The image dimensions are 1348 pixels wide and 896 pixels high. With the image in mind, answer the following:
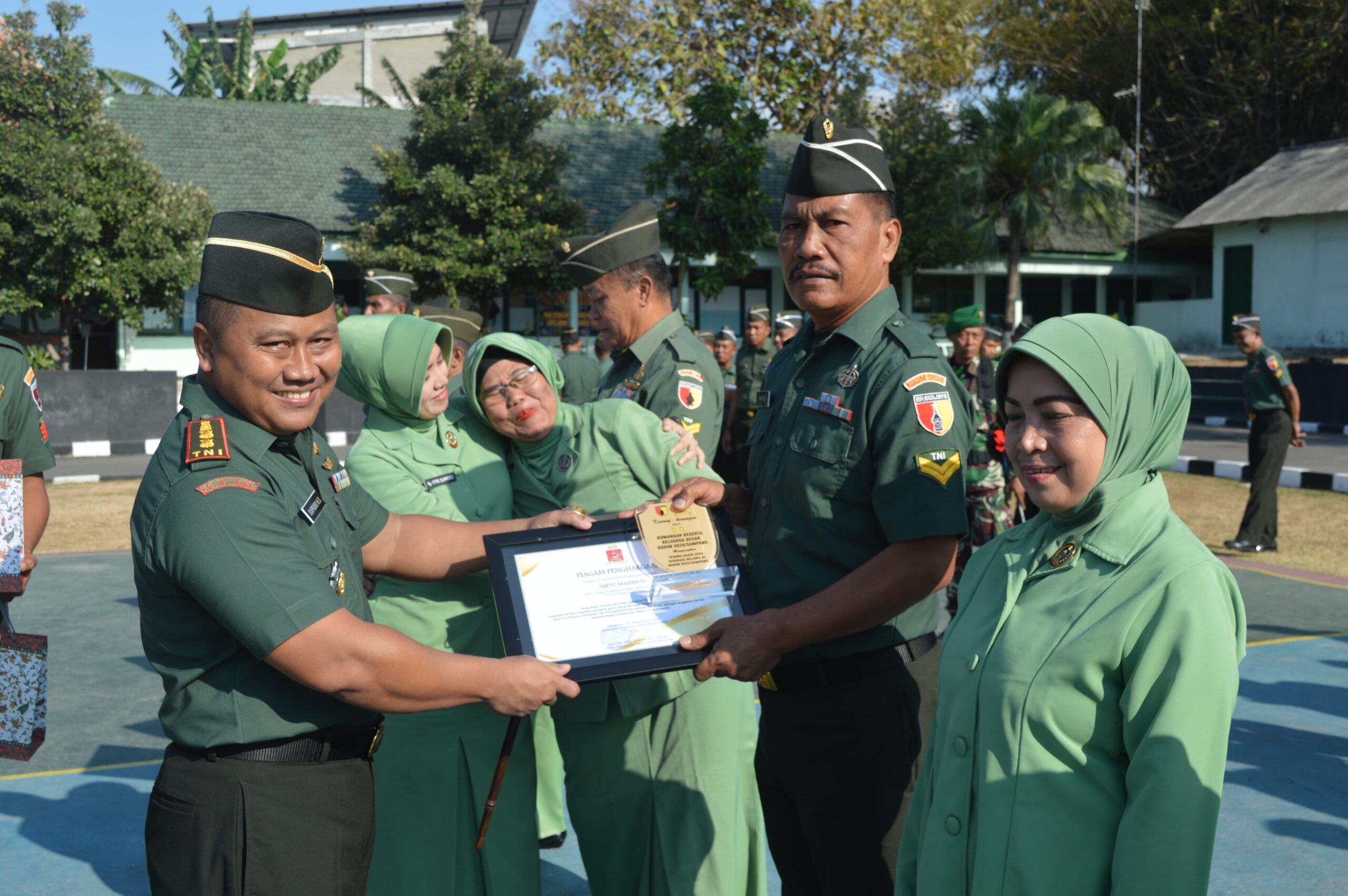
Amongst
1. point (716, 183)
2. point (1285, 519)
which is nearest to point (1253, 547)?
point (1285, 519)

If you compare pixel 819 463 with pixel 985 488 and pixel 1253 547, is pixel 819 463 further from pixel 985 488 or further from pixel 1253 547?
pixel 1253 547

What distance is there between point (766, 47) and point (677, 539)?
99.3 feet

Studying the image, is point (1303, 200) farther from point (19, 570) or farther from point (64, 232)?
point (19, 570)

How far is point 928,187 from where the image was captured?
2609cm

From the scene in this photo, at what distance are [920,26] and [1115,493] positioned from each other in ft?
103

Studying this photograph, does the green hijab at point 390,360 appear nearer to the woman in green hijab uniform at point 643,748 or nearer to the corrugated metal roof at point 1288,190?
the woman in green hijab uniform at point 643,748

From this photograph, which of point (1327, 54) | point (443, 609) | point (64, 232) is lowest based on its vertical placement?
point (443, 609)

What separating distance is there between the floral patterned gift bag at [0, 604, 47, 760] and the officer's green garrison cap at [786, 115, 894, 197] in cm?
245

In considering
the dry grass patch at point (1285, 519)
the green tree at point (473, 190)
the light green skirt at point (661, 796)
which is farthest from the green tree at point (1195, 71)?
the light green skirt at point (661, 796)

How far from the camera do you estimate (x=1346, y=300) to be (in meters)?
25.6

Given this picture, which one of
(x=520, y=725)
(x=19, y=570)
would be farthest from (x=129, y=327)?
(x=520, y=725)

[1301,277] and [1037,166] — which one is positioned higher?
[1037,166]

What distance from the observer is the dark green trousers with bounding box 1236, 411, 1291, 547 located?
9523 millimetres

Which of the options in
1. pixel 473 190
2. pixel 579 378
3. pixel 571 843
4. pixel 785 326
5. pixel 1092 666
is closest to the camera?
pixel 1092 666
